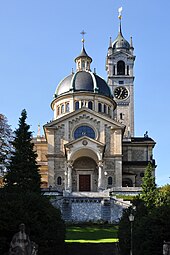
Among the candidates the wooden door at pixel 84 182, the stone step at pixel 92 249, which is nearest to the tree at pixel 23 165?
the stone step at pixel 92 249

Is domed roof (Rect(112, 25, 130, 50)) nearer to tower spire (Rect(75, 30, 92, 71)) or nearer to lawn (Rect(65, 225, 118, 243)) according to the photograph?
tower spire (Rect(75, 30, 92, 71))

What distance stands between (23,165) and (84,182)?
1930cm

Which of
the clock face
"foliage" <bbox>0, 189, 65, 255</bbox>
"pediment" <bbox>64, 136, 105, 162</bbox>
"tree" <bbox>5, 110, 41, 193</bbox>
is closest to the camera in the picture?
"foliage" <bbox>0, 189, 65, 255</bbox>

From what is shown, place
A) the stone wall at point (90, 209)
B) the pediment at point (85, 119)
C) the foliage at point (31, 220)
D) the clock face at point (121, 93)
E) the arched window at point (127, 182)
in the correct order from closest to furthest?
the foliage at point (31, 220), the stone wall at point (90, 209), the pediment at point (85, 119), the arched window at point (127, 182), the clock face at point (121, 93)

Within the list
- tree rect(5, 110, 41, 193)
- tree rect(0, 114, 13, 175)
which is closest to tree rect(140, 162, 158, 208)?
tree rect(5, 110, 41, 193)

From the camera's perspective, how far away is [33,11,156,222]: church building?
48.7 meters

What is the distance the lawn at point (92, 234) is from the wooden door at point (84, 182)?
1619cm

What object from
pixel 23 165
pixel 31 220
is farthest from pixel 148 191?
pixel 31 220

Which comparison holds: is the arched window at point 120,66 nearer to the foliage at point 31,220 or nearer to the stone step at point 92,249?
the stone step at point 92,249

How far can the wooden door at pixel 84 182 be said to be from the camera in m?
60.4

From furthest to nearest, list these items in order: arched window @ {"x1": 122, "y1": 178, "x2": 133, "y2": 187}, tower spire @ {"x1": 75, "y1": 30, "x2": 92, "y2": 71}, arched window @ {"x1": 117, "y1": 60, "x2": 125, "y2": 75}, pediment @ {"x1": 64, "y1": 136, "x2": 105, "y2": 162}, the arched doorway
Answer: arched window @ {"x1": 117, "y1": 60, "x2": 125, "y2": 75} < tower spire @ {"x1": 75, "y1": 30, "x2": 92, "y2": 71} < arched window @ {"x1": 122, "y1": 178, "x2": 133, "y2": 187} < the arched doorway < pediment @ {"x1": 64, "y1": 136, "x2": 105, "y2": 162}

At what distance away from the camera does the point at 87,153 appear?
59.7 m

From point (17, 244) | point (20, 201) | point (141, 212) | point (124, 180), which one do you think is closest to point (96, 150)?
point (124, 180)

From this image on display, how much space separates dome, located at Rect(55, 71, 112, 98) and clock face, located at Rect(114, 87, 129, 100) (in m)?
19.5
